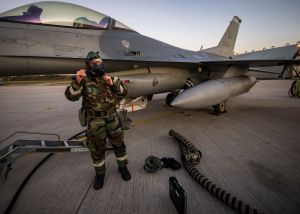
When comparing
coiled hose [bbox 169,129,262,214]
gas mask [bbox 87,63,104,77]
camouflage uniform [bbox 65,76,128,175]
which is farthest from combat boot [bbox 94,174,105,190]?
gas mask [bbox 87,63,104,77]

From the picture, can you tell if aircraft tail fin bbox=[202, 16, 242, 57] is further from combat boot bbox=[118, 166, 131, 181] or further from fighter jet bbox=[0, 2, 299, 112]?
combat boot bbox=[118, 166, 131, 181]

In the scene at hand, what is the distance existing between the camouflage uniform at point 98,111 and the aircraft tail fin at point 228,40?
8.59m

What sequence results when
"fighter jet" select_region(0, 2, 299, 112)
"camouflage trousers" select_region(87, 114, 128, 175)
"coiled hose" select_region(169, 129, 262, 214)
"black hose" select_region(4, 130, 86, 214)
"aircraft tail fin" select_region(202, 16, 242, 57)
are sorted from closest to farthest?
"coiled hose" select_region(169, 129, 262, 214) < "black hose" select_region(4, 130, 86, 214) < "camouflage trousers" select_region(87, 114, 128, 175) < "fighter jet" select_region(0, 2, 299, 112) < "aircraft tail fin" select_region(202, 16, 242, 57)

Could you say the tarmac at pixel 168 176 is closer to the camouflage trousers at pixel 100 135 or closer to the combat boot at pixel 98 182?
the combat boot at pixel 98 182

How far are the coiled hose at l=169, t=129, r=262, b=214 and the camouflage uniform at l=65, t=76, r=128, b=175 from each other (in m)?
0.96

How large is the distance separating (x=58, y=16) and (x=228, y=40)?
913cm

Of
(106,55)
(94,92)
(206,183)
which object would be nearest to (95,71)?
(94,92)

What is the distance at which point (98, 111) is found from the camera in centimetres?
238

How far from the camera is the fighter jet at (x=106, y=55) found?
302cm

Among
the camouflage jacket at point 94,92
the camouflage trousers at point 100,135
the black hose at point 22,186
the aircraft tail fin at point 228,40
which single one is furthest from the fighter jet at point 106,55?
the aircraft tail fin at point 228,40

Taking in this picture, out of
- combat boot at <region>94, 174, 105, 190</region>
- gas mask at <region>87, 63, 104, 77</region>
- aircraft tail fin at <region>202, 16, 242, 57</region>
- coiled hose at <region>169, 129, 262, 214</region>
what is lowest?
combat boot at <region>94, 174, 105, 190</region>

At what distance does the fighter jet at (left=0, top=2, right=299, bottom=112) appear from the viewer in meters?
3.02

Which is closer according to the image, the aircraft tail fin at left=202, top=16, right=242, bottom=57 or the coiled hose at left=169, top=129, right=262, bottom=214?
the coiled hose at left=169, top=129, right=262, bottom=214

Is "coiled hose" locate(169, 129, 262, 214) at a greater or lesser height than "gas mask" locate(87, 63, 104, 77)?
lesser
